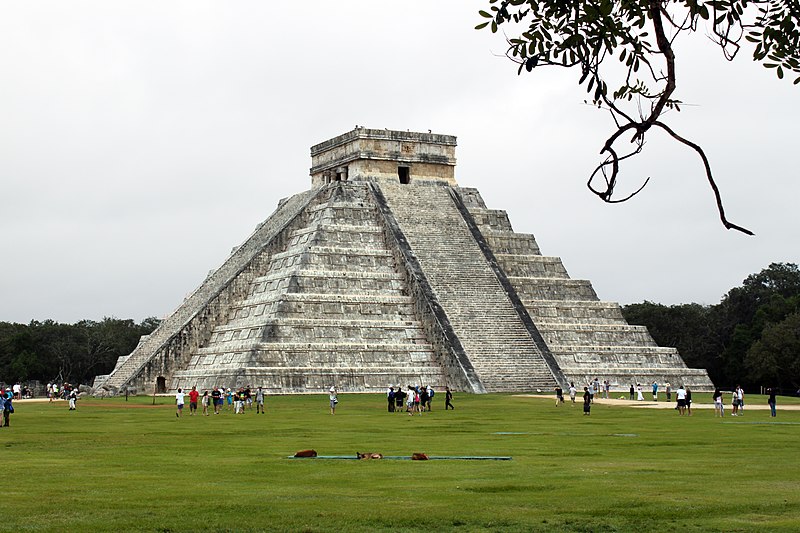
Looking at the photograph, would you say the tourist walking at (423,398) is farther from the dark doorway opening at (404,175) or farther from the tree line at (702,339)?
the tree line at (702,339)

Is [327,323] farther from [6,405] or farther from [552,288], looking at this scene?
[6,405]

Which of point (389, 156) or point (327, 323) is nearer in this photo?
point (327, 323)

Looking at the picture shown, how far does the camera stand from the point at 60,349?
8669 centimetres

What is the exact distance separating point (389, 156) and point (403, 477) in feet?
137

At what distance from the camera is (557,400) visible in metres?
44.1

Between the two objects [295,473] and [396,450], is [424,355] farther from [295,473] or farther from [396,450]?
[295,473]

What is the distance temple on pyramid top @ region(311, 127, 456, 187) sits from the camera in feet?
194

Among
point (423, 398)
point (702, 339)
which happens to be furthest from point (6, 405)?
point (702, 339)

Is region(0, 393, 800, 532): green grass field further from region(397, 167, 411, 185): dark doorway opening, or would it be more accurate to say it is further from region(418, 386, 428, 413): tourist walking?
region(397, 167, 411, 185): dark doorway opening

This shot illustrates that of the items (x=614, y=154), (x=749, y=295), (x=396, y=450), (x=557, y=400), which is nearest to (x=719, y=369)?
(x=749, y=295)

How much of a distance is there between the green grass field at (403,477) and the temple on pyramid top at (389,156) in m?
26.9

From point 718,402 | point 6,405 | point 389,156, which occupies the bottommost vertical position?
point 6,405

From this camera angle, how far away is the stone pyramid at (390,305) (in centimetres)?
5062

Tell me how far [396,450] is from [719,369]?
60722 mm
